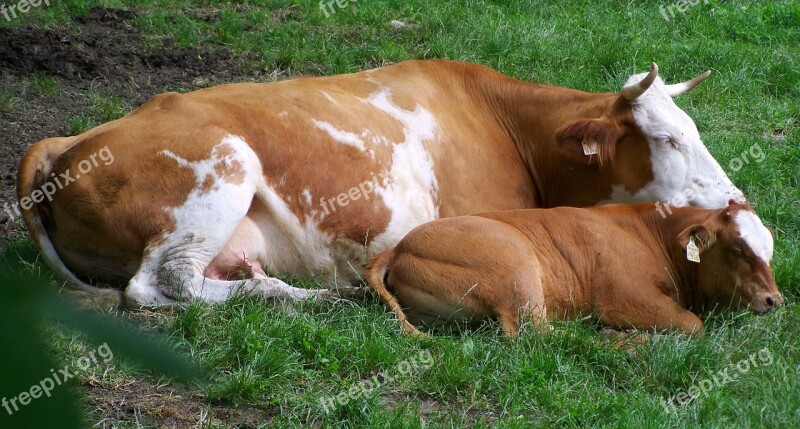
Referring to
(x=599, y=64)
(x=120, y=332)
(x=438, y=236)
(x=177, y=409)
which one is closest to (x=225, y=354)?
(x=177, y=409)

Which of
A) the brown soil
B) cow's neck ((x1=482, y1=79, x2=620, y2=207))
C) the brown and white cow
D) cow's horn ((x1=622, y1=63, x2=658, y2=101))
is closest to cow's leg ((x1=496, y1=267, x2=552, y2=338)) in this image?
the brown and white cow

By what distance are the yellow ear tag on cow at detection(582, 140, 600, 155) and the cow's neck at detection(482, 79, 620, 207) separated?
186 millimetres

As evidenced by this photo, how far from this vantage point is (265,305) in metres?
5.20

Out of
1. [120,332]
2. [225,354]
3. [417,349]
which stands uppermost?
[120,332]

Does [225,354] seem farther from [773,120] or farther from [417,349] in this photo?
[773,120]

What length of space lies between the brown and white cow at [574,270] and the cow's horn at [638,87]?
1.08 meters

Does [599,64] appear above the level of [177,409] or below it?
below

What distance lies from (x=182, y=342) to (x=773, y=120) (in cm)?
618

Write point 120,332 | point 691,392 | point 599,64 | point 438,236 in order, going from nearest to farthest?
point 120,332
point 691,392
point 438,236
point 599,64

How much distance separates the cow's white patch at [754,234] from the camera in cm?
515

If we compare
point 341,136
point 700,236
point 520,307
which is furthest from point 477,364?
point 341,136

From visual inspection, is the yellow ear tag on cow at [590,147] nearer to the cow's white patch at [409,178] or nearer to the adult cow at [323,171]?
the adult cow at [323,171]

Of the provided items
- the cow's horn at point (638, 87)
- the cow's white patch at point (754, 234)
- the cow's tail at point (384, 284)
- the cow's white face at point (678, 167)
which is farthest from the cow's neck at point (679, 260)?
the cow's tail at point (384, 284)

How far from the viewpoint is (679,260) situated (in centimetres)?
550
